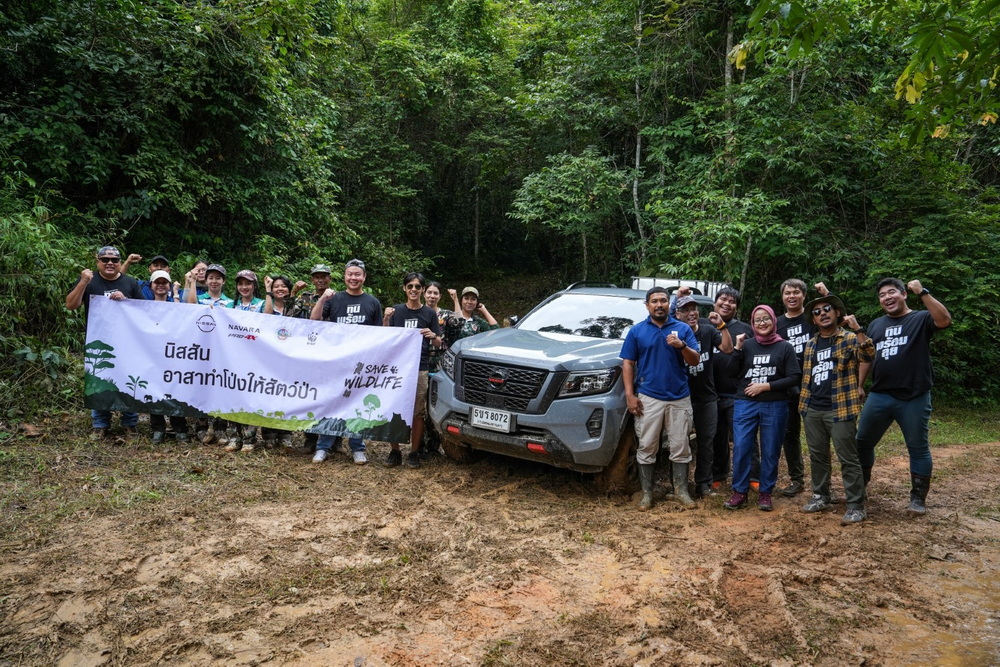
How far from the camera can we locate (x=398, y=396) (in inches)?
248

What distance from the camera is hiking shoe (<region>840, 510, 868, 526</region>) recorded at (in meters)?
5.04

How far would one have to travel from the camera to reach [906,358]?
508 centimetres

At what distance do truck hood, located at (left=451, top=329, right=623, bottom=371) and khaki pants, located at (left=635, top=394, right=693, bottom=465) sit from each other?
1.56 ft

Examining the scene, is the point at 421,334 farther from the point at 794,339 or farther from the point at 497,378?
the point at 794,339

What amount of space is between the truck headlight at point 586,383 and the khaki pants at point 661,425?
318 millimetres

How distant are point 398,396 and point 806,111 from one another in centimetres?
950

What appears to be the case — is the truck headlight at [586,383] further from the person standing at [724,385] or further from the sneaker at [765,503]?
the sneaker at [765,503]

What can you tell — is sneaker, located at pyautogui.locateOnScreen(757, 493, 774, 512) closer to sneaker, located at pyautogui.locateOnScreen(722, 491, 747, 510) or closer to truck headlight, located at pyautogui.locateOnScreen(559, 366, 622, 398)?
sneaker, located at pyautogui.locateOnScreen(722, 491, 747, 510)

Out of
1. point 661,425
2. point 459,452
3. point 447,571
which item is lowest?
point 447,571

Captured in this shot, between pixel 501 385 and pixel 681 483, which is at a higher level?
pixel 501 385

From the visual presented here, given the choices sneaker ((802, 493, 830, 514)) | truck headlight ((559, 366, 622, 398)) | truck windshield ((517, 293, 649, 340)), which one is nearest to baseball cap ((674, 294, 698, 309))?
truck windshield ((517, 293, 649, 340))

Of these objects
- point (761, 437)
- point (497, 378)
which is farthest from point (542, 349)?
point (761, 437)

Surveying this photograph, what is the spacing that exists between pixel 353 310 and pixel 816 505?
4514mm

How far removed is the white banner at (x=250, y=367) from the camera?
6.32 m
